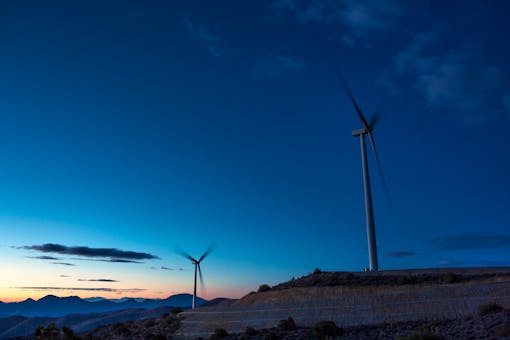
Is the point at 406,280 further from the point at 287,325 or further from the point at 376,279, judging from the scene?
the point at 287,325

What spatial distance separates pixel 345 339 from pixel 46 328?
49204mm

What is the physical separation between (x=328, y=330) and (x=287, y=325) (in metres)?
5.33

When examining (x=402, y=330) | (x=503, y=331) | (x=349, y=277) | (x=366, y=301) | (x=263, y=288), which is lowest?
(x=402, y=330)

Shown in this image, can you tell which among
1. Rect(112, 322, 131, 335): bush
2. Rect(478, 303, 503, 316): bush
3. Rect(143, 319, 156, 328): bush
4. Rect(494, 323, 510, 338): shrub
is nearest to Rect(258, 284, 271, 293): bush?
Rect(143, 319, 156, 328): bush

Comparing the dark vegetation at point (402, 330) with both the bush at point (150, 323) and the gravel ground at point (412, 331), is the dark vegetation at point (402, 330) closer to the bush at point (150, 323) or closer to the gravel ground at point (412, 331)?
the gravel ground at point (412, 331)

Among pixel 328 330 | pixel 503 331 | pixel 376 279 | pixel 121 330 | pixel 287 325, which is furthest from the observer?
pixel 121 330

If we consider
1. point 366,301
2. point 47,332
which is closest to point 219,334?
point 366,301

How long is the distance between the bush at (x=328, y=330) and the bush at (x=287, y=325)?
386 cm

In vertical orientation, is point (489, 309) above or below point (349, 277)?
below

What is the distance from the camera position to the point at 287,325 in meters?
40.8

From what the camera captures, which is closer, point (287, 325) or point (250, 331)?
point (287, 325)

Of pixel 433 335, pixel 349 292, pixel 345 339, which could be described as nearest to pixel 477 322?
pixel 433 335

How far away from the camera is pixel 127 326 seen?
6488cm

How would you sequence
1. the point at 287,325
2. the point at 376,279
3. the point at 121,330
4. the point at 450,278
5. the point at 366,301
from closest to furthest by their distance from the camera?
the point at 287,325 → the point at 366,301 → the point at 450,278 → the point at 376,279 → the point at 121,330
